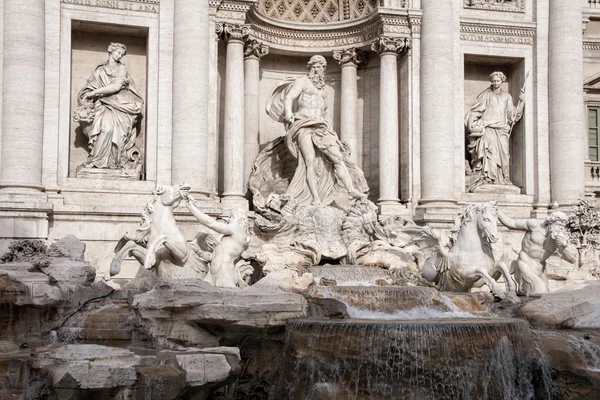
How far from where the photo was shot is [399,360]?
10992 mm

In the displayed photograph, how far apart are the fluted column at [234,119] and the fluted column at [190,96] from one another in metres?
0.73

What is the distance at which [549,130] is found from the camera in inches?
768

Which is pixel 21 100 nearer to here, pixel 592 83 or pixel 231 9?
pixel 231 9

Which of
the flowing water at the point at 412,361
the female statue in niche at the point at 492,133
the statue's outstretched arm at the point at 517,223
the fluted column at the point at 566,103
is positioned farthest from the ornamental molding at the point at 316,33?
the flowing water at the point at 412,361

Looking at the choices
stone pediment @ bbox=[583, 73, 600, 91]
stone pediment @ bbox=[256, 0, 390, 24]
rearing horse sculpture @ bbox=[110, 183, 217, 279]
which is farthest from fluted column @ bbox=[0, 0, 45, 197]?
stone pediment @ bbox=[583, 73, 600, 91]

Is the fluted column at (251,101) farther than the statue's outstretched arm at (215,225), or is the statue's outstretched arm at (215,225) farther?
the fluted column at (251,101)

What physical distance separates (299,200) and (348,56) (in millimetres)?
4458

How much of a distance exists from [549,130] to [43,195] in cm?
1215

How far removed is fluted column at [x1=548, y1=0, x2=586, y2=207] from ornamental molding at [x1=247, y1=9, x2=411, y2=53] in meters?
3.87

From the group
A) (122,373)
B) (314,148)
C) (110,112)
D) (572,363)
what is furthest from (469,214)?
(110,112)

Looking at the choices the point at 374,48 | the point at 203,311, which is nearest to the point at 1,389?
the point at 203,311

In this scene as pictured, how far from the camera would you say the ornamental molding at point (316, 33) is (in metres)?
19.2

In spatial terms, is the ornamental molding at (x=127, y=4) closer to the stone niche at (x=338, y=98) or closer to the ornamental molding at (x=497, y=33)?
the stone niche at (x=338, y=98)

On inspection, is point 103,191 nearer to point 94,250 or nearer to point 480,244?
point 94,250
